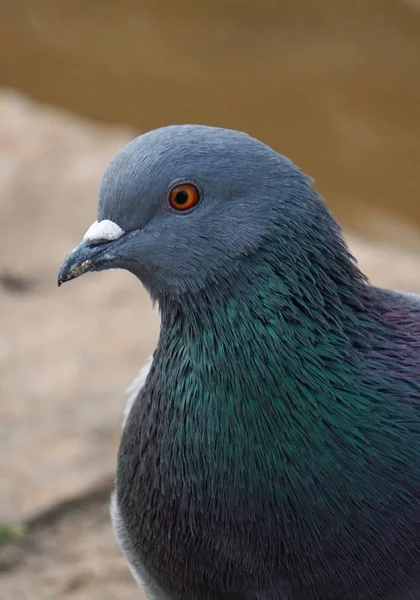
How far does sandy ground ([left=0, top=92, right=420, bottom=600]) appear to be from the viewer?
509 centimetres

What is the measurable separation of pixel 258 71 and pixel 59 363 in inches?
352

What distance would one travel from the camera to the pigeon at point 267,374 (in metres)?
3.07

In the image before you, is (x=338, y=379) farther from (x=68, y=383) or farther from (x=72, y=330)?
(x=72, y=330)

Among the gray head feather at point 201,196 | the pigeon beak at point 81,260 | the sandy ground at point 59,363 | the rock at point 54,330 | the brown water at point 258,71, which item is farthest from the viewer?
the brown water at point 258,71

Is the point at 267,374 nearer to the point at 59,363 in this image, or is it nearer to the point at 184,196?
the point at 184,196

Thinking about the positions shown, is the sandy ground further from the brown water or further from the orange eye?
the brown water

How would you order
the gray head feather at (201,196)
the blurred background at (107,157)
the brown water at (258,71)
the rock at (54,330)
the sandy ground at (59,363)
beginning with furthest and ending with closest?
1. the brown water at (258,71)
2. the rock at (54,330)
3. the blurred background at (107,157)
4. the sandy ground at (59,363)
5. the gray head feather at (201,196)

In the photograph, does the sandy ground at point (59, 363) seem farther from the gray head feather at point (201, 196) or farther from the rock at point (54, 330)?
the gray head feather at point (201, 196)

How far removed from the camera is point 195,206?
10.1 feet

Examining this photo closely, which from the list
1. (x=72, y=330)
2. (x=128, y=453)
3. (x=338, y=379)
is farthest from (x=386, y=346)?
(x=72, y=330)

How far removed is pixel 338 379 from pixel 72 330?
3.87m

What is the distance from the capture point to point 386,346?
10.6 ft

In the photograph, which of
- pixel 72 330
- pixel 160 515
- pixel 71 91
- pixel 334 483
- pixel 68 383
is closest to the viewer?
pixel 334 483

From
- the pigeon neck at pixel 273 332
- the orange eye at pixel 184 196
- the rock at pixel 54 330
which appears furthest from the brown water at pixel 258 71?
the orange eye at pixel 184 196
